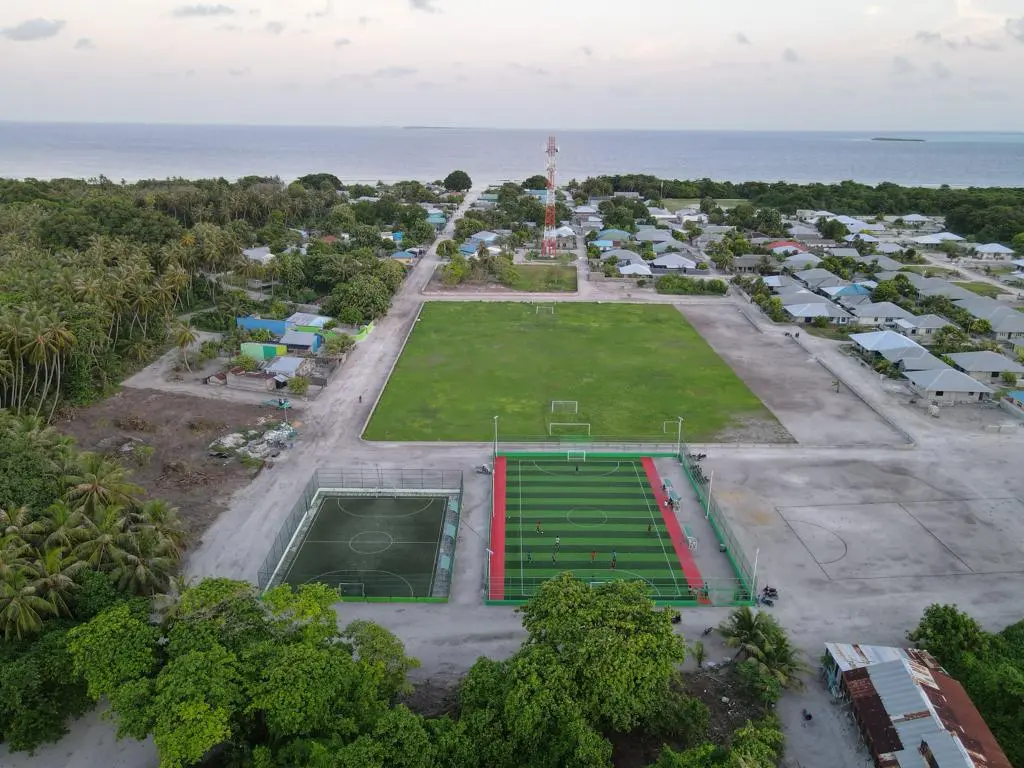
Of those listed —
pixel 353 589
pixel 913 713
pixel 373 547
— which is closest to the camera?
pixel 913 713

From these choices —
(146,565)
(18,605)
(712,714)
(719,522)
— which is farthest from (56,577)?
(719,522)

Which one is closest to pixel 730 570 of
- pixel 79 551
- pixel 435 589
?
pixel 435 589

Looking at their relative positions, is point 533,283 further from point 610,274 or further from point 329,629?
point 329,629

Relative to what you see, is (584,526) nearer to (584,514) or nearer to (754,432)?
(584,514)

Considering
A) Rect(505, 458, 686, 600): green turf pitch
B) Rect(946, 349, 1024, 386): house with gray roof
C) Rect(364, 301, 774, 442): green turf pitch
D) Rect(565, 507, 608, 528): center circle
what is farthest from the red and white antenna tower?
Rect(565, 507, 608, 528): center circle

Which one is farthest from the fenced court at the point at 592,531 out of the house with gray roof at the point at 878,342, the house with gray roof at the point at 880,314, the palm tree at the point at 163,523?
the house with gray roof at the point at 880,314

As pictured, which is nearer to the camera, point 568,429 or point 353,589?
point 353,589

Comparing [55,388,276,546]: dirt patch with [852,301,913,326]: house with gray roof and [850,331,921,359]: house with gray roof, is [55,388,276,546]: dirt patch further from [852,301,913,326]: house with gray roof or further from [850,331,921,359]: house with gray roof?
[852,301,913,326]: house with gray roof
